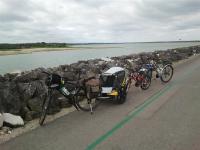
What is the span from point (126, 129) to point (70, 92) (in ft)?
7.11

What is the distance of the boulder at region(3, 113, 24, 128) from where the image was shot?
676 cm

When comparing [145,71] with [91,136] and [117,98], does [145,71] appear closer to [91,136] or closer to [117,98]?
[117,98]

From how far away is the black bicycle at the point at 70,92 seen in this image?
698cm

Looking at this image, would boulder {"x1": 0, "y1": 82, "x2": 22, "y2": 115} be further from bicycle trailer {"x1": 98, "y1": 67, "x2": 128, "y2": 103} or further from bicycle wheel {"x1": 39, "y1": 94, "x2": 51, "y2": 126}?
bicycle trailer {"x1": 98, "y1": 67, "x2": 128, "y2": 103}

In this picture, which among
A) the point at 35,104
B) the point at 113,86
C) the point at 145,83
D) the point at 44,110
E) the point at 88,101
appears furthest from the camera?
the point at 145,83

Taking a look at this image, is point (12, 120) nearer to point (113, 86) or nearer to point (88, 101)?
point (88, 101)

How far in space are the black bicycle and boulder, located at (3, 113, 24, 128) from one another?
49 cm

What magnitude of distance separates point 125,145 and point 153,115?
7.05 ft

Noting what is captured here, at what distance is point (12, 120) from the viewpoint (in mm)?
6867

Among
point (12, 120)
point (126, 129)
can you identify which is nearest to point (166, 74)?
point (126, 129)

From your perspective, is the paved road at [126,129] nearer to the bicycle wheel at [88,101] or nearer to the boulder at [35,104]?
the bicycle wheel at [88,101]

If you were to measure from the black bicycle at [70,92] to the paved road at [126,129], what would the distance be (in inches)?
10.7

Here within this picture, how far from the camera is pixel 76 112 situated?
26.0 ft

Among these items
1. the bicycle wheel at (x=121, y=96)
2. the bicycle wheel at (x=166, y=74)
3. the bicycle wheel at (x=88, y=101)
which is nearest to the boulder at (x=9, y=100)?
the bicycle wheel at (x=88, y=101)
